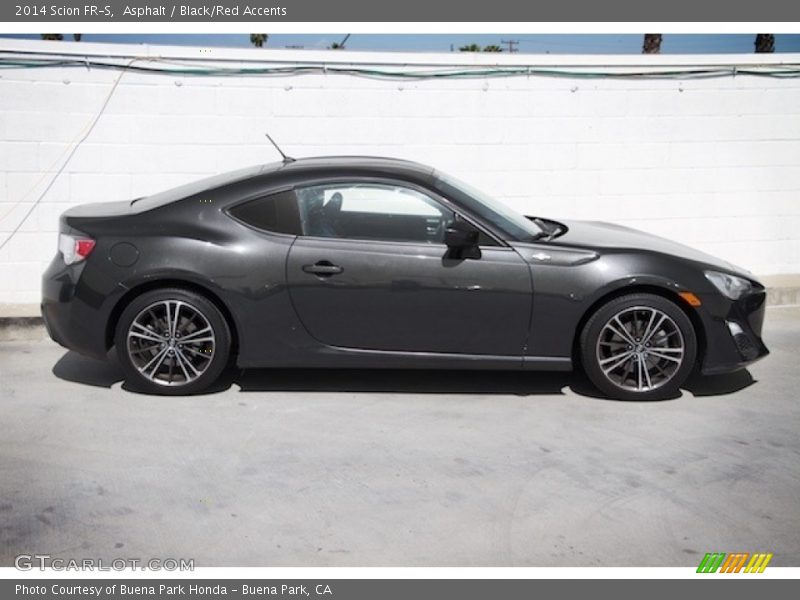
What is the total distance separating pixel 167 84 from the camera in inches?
342

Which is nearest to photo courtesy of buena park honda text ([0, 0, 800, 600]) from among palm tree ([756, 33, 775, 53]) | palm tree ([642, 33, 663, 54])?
palm tree ([642, 33, 663, 54])

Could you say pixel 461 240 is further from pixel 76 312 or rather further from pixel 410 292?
pixel 76 312

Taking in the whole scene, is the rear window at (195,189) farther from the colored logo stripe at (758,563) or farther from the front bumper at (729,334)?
the colored logo stripe at (758,563)

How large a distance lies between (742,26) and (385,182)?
4321mm

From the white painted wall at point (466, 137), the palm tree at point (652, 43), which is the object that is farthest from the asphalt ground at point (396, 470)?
the palm tree at point (652, 43)

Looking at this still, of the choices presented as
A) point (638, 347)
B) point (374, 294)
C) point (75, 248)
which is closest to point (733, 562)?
point (638, 347)

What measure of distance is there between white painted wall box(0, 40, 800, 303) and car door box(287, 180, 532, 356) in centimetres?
296

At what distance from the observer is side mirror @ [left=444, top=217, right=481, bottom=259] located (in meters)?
6.09

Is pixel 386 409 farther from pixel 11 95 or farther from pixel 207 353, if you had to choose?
pixel 11 95

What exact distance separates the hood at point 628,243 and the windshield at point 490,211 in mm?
206

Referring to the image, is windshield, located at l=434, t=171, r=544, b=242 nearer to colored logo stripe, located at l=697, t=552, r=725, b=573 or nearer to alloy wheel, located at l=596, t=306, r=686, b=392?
alloy wheel, located at l=596, t=306, r=686, b=392

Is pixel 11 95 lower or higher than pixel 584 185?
higher

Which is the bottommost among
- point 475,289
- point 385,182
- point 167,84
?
point 475,289


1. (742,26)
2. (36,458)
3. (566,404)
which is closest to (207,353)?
(36,458)
